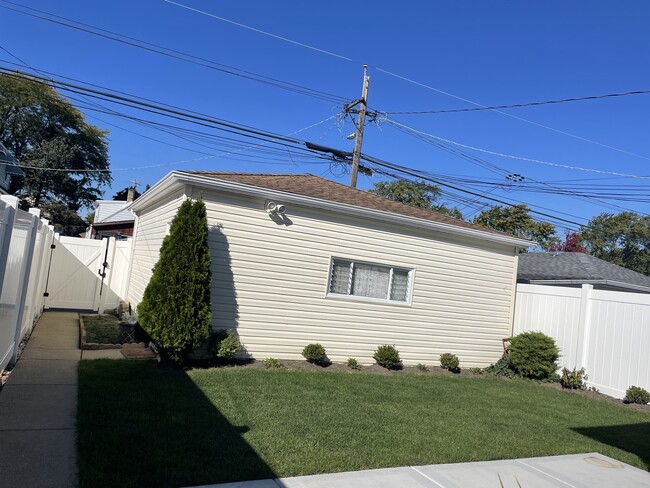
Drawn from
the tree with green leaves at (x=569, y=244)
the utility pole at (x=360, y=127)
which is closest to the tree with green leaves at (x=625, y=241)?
the tree with green leaves at (x=569, y=244)

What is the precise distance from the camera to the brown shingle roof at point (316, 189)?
31.2 feet

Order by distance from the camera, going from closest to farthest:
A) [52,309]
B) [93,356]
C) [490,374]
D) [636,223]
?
[93,356]
[490,374]
[52,309]
[636,223]

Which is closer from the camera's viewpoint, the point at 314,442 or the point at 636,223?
the point at 314,442

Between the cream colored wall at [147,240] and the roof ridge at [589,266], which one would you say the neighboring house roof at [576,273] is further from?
the cream colored wall at [147,240]

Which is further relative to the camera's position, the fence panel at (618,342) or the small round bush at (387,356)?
the small round bush at (387,356)

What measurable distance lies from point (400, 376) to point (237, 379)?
357 cm

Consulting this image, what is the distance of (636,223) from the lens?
42.8 m

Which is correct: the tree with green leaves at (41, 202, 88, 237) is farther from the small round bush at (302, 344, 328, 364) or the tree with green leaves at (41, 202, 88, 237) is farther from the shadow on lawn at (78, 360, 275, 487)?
the shadow on lawn at (78, 360, 275, 487)

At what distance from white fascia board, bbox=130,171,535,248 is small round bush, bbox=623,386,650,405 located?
3955 mm

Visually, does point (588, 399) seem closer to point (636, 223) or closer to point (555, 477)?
point (555, 477)

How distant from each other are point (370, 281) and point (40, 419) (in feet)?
22.1

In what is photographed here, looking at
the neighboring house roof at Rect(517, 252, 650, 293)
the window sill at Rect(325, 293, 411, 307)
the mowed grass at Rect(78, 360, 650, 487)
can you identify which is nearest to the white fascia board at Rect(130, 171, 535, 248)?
the window sill at Rect(325, 293, 411, 307)

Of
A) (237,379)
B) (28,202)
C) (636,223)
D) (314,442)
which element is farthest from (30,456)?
(636,223)

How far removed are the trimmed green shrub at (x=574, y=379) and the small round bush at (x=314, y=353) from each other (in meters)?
5.16
